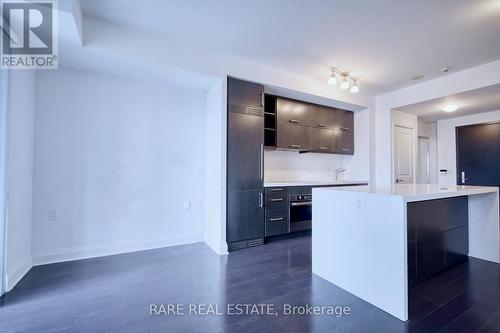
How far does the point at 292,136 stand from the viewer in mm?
4035

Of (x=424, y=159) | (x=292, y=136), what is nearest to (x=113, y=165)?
(x=292, y=136)

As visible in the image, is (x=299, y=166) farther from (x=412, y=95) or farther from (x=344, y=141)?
(x=412, y=95)

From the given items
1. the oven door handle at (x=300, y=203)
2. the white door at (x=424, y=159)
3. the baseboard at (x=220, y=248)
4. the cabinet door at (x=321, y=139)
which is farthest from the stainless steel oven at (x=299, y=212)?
the white door at (x=424, y=159)

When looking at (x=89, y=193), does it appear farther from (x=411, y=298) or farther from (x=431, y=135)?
(x=431, y=135)

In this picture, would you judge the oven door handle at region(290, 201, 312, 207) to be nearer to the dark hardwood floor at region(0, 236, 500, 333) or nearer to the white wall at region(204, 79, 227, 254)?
the dark hardwood floor at region(0, 236, 500, 333)

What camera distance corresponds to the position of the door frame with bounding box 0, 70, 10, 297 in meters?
1.93

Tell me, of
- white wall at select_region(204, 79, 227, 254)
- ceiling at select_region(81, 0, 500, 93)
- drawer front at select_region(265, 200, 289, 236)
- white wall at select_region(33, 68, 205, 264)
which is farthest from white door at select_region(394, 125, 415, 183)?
white wall at select_region(33, 68, 205, 264)

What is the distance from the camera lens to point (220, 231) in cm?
302

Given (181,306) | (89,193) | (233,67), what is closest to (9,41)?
(89,193)

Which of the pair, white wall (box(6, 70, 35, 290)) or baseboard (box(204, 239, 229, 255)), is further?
baseboard (box(204, 239, 229, 255))

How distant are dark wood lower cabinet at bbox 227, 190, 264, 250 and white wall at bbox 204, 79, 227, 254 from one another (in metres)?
0.12

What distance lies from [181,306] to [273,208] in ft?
6.46

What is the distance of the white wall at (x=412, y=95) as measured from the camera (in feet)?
11.0

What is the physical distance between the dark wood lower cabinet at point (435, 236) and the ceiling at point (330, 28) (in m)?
1.83
